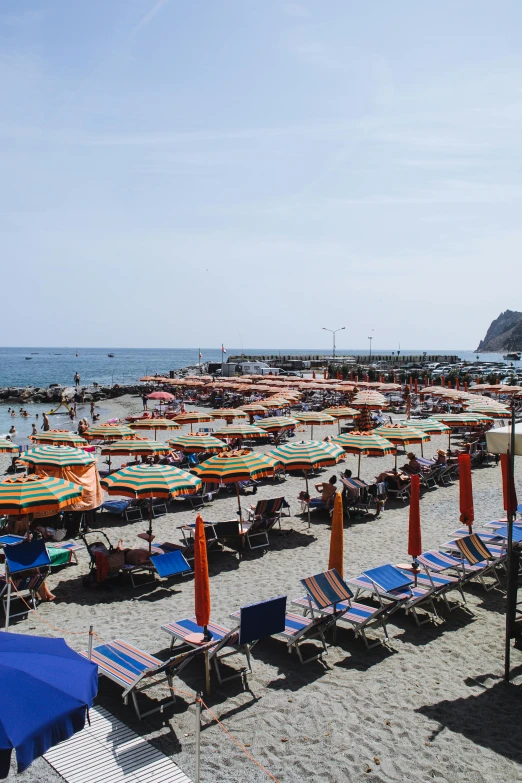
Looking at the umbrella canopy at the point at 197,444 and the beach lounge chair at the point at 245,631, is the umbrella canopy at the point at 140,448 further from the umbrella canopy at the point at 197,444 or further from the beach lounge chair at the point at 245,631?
the beach lounge chair at the point at 245,631

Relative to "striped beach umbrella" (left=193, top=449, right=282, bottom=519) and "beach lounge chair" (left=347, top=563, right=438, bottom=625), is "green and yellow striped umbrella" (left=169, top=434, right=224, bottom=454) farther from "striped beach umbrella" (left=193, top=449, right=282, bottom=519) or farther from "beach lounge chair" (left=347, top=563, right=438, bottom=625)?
"beach lounge chair" (left=347, top=563, right=438, bottom=625)

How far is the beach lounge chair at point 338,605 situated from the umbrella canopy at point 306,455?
14.4 feet

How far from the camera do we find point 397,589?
787 cm

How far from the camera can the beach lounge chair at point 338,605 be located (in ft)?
22.9

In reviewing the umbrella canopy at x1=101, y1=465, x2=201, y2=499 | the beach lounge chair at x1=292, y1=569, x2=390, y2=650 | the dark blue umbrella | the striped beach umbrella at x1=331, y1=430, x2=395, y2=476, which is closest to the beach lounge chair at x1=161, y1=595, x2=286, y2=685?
the beach lounge chair at x1=292, y1=569, x2=390, y2=650

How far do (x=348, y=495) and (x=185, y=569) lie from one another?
529 centimetres

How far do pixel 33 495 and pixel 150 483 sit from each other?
71.9 inches

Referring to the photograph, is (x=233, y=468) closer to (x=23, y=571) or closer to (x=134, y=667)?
(x=23, y=571)

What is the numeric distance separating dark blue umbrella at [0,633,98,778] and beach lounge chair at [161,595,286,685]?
7.21 feet

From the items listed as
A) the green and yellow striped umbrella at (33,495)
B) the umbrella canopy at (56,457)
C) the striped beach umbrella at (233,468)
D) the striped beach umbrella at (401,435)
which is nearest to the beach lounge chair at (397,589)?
the striped beach umbrella at (233,468)

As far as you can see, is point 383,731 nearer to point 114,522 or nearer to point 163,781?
point 163,781

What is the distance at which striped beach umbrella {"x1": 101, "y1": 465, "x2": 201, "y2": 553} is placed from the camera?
951 cm

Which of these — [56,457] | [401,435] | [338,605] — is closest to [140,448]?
[56,457]

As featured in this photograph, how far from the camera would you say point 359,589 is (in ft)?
26.7
